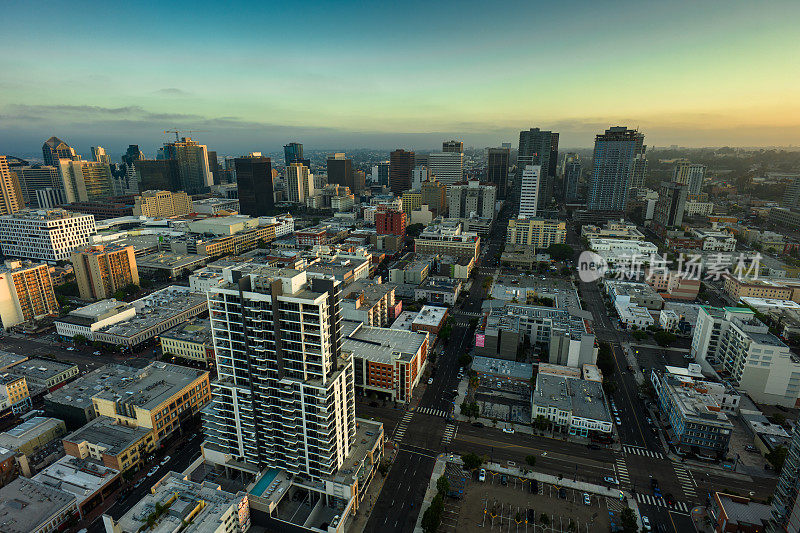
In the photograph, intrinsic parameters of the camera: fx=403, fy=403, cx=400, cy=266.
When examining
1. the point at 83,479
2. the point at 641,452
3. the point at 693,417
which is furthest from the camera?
the point at 641,452

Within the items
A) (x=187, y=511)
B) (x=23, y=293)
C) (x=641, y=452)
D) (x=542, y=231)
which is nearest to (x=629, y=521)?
(x=641, y=452)

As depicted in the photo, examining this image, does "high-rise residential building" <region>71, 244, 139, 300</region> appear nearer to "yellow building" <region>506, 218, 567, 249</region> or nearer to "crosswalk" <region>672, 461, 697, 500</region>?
"crosswalk" <region>672, 461, 697, 500</region>

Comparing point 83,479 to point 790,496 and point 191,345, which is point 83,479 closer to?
point 191,345

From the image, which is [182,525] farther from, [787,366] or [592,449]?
[787,366]

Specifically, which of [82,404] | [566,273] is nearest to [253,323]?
[82,404]

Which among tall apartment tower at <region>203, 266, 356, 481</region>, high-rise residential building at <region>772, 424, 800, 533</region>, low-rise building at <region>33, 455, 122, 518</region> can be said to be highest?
tall apartment tower at <region>203, 266, 356, 481</region>


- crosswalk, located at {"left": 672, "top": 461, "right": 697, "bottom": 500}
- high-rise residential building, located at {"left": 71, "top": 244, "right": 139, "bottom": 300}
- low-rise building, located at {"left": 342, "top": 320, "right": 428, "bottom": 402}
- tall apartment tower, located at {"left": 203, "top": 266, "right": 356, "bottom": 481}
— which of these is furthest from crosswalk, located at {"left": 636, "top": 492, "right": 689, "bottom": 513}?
high-rise residential building, located at {"left": 71, "top": 244, "right": 139, "bottom": 300}
